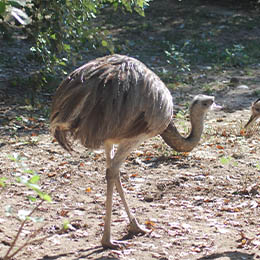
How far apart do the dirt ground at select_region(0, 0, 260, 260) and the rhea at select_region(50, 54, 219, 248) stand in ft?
1.30

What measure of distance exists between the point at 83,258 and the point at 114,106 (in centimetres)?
102

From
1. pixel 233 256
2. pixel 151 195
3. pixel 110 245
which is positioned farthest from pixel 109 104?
pixel 151 195

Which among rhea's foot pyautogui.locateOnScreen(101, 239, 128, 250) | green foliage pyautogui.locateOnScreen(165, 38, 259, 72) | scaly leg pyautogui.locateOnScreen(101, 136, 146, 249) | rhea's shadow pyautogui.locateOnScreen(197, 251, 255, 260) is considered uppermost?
green foliage pyautogui.locateOnScreen(165, 38, 259, 72)

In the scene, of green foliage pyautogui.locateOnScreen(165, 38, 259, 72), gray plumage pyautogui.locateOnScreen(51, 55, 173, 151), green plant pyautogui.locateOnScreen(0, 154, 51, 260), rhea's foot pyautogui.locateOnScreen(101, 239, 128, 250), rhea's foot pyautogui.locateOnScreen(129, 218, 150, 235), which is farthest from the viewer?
green foliage pyautogui.locateOnScreen(165, 38, 259, 72)

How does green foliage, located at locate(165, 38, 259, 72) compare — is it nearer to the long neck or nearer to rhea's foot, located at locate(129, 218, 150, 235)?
the long neck

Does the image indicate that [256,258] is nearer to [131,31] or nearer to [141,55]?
[141,55]

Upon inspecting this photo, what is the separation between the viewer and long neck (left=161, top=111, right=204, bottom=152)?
4.57 meters

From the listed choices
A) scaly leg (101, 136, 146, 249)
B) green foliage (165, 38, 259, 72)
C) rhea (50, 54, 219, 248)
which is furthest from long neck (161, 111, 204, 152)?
green foliage (165, 38, 259, 72)

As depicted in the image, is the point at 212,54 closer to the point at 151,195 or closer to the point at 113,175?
the point at 151,195

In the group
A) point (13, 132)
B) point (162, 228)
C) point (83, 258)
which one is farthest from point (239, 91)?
point (83, 258)

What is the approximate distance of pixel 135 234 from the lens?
13.1 feet

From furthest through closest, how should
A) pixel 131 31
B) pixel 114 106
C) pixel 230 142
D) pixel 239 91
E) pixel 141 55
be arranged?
pixel 131 31 → pixel 141 55 → pixel 239 91 → pixel 230 142 → pixel 114 106

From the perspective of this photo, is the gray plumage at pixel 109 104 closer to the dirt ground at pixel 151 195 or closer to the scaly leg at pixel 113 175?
the scaly leg at pixel 113 175

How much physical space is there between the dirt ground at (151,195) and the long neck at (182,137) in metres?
0.47
